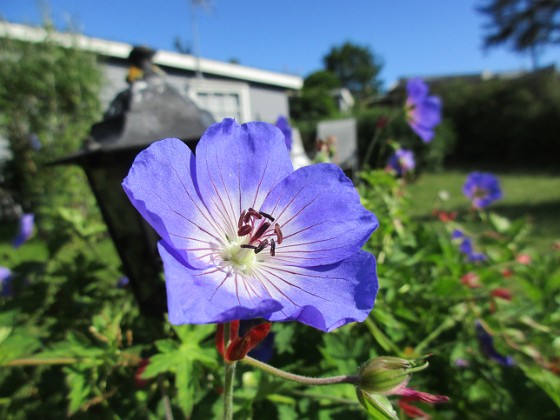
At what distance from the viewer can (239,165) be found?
81 centimetres

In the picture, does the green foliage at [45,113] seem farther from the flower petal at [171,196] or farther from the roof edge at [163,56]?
the flower petal at [171,196]

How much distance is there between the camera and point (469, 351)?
1.70 m

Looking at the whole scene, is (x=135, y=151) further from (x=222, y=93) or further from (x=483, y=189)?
(x=222, y=93)

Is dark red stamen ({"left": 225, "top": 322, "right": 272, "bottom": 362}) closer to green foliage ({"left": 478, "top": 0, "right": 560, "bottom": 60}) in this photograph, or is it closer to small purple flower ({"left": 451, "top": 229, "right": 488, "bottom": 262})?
small purple flower ({"left": 451, "top": 229, "right": 488, "bottom": 262})

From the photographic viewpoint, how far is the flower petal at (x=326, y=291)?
2.04ft

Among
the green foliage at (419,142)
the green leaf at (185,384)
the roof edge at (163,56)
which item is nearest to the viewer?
the green leaf at (185,384)

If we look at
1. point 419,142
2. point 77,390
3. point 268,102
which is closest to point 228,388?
point 77,390

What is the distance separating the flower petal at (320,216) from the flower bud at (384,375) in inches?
8.3

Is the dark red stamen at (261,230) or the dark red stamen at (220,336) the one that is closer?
the dark red stamen at (220,336)

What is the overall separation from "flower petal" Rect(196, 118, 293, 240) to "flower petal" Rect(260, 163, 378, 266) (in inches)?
1.5

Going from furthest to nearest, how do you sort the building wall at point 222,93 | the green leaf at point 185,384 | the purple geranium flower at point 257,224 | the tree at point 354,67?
the tree at point 354,67 → the building wall at point 222,93 → the green leaf at point 185,384 → the purple geranium flower at point 257,224

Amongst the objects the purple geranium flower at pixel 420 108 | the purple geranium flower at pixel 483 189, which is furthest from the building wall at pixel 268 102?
the purple geranium flower at pixel 420 108

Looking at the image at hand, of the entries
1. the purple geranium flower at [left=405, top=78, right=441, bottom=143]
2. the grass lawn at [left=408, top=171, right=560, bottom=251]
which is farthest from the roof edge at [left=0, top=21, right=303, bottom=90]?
the grass lawn at [left=408, top=171, right=560, bottom=251]

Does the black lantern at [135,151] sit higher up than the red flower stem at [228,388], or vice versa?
the black lantern at [135,151]
